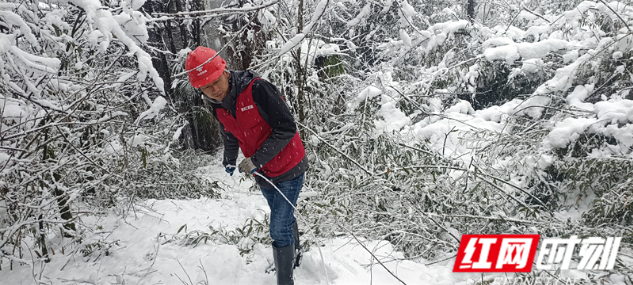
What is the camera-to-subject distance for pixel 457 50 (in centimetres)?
566

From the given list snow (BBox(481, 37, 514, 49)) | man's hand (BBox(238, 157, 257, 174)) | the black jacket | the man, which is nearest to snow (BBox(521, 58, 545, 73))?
snow (BBox(481, 37, 514, 49))

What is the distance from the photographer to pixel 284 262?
2303 millimetres

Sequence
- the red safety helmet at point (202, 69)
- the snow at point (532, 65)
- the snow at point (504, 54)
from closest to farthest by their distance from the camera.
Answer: the red safety helmet at point (202, 69)
the snow at point (532, 65)
the snow at point (504, 54)

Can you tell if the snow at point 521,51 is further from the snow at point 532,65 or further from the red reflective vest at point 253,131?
the red reflective vest at point 253,131

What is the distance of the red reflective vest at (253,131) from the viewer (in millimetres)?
2074

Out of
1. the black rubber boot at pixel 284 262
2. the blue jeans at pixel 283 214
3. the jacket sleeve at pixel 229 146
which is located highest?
the jacket sleeve at pixel 229 146

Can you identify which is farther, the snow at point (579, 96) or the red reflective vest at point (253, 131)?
the snow at point (579, 96)

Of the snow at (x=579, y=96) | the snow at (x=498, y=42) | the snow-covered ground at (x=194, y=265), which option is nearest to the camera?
the snow-covered ground at (x=194, y=265)

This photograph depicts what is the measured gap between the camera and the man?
2007 mm

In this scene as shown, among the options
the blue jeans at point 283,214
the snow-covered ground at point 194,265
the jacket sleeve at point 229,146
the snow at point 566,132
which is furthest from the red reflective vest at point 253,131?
the snow at point 566,132

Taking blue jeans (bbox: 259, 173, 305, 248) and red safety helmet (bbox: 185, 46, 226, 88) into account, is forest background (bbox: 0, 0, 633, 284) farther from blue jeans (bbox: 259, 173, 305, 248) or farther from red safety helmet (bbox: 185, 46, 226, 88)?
blue jeans (bbox: 259, 173, 305, 248)

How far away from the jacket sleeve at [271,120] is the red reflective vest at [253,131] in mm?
47

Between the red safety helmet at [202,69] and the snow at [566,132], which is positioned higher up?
the red safety helmet at [202,69]

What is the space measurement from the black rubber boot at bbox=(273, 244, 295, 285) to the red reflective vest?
0.55 meters
